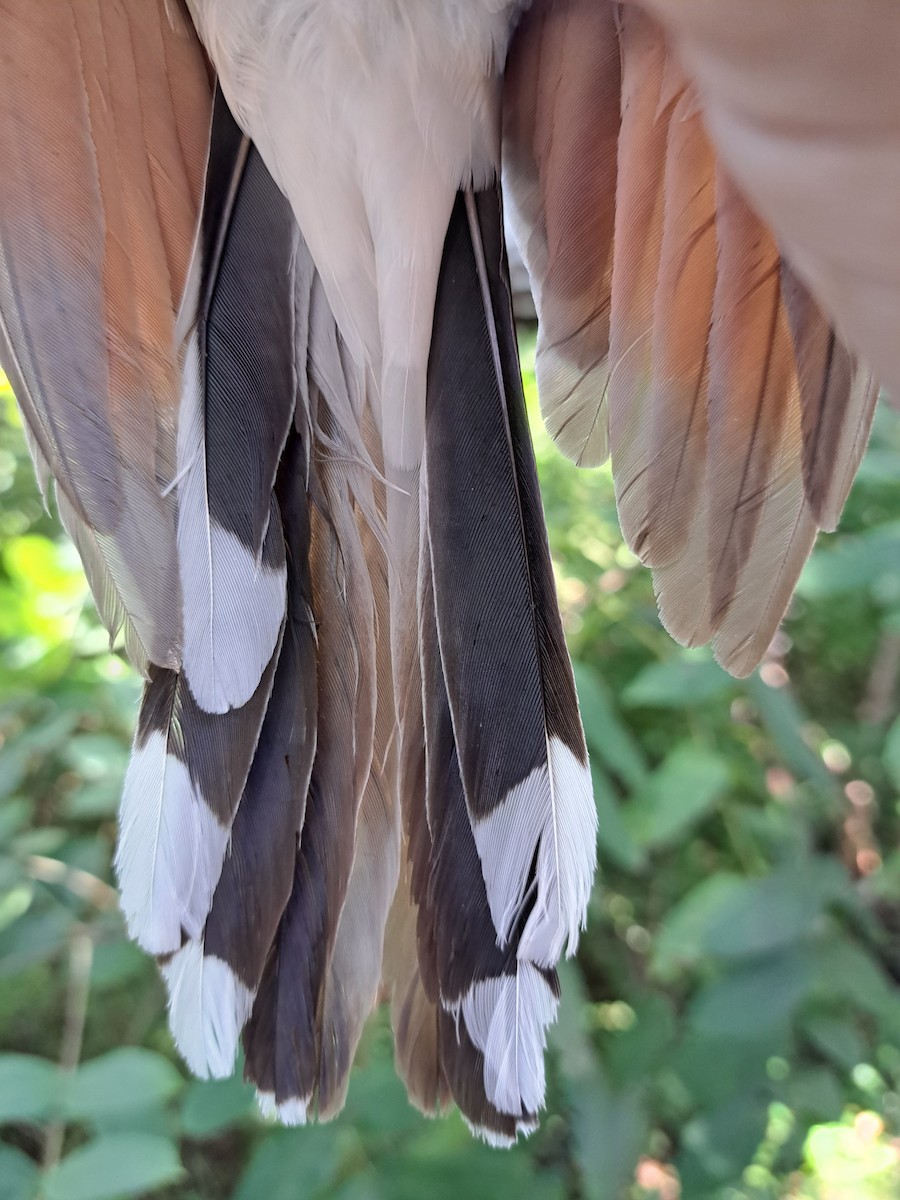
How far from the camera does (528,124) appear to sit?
58cm

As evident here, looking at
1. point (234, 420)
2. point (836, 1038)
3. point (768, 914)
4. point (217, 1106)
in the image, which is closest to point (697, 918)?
point (768, 914)

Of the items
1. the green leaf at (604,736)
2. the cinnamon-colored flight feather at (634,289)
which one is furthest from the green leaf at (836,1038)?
the cinnamon-colored flight feather at (634,289)

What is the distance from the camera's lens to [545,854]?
478 millimetres

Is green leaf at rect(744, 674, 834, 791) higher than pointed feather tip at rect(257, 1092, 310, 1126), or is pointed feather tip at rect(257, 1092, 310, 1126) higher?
pointed feather tip at rect(257, 1092, 310, 1126)

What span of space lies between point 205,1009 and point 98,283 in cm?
43

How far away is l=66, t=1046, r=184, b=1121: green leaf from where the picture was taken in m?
0.66

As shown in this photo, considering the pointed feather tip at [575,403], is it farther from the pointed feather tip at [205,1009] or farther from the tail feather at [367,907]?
the pointed feather tip at [205,1009]

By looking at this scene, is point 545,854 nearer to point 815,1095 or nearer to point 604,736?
point 604,736

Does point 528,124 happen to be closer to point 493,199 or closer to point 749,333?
point 493,199

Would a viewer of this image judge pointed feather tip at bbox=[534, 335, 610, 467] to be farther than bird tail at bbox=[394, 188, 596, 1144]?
Yes

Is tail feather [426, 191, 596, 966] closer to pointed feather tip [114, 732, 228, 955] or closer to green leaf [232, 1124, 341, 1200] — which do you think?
pointed feather tip [114, 732, 228, 955]

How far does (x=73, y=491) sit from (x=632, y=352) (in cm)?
35

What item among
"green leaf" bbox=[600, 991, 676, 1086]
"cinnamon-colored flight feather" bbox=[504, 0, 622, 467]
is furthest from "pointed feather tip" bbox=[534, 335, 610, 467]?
"green leaf" bbox=[600, 991, 676, 1086]

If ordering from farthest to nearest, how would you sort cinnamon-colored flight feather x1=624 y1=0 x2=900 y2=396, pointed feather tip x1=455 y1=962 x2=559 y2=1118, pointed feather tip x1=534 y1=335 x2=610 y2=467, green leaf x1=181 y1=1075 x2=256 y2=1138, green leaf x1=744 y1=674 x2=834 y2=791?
green leaf x1=744 y1=674 x2=834 y2=791 < green leaf x1=181 y1=1075 x2=256 y2=1138 < pointed feather tip x1=534 y1=335 x2=610 y2=467 < pointed feather tip x1=455 y1=962 x2=559 y2=1118 < cinnamon-colored flight feather x1=624 y1=0 x2=900 y2=396
